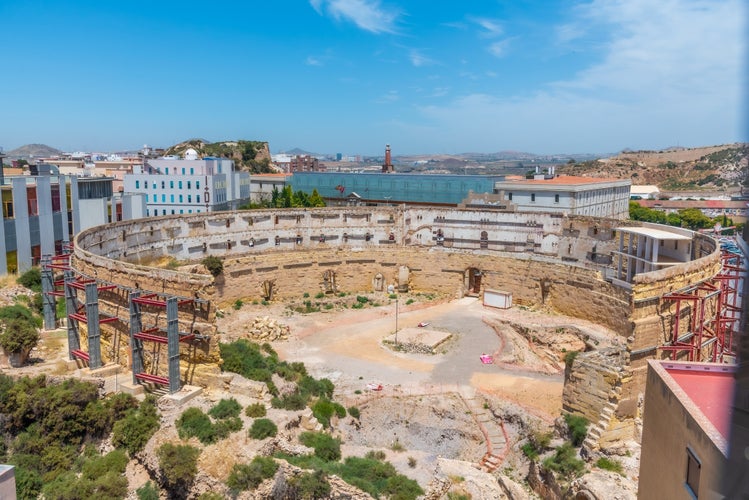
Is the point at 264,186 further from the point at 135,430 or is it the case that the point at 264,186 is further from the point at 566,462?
the point at 566,462

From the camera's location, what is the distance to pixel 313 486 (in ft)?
48.1

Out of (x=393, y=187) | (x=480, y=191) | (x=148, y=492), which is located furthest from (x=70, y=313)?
(x=393, y=187)

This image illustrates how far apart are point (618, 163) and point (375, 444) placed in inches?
5117

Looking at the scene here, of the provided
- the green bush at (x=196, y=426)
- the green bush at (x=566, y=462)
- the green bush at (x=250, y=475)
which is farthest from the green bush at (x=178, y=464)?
the green bush at (x=566, y=462)

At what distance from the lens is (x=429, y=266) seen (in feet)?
122

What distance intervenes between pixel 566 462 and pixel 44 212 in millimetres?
32932

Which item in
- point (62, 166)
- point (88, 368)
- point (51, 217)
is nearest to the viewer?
point (88, 368)

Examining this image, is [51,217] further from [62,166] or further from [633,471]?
[62,166]

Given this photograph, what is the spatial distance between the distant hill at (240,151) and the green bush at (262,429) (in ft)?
279

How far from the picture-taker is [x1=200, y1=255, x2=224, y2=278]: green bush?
3288 cm

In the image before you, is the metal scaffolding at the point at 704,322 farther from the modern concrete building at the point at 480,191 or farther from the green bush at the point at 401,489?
the modern concrete building at the point at 480,191

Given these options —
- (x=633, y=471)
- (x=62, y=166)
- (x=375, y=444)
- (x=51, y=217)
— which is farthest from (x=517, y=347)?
(x=62, y=166)

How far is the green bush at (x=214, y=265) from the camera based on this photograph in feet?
108

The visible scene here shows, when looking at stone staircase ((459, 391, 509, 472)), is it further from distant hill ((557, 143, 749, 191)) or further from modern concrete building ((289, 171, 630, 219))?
distant hill ((557, 143, 749, 191))
